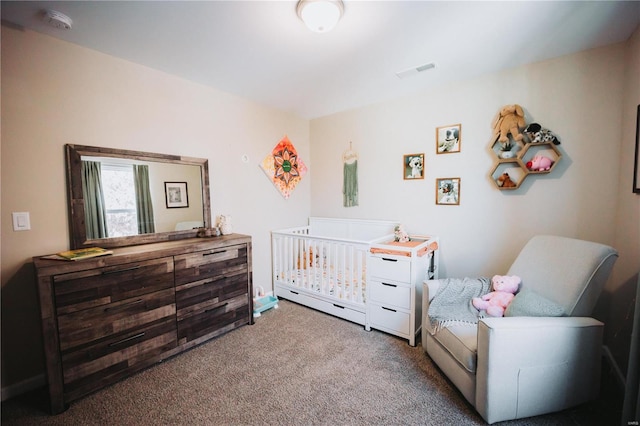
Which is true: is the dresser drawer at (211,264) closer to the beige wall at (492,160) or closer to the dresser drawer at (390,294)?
the dresser drawer at (390,294)

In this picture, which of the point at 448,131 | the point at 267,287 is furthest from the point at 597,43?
the point at 267,287

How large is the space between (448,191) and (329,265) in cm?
147

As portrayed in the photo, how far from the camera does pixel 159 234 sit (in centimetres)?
230

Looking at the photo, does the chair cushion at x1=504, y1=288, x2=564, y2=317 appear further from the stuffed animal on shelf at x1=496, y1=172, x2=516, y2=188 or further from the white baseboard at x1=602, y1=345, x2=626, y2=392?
the stuffed animal on shelf at x1=496, y1=172, x2=516, y2=188

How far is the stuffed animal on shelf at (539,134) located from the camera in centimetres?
216

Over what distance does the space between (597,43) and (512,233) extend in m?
1.57

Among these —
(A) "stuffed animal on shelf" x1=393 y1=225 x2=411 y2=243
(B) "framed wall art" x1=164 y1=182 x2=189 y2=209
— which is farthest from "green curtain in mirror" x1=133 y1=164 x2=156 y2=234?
(A) "stuffed animal on shelf" x1=393 y1=225 x2=411 y2=243

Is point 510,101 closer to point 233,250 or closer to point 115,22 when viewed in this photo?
point 233,250

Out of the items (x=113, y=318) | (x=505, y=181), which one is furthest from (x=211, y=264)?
(x=505, y=181)

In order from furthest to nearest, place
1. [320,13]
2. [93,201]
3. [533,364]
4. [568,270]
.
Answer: [93,201] → [568,270] → [320,13] → [533,364]

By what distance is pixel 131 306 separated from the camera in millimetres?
1827

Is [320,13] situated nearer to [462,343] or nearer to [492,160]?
[492,160]

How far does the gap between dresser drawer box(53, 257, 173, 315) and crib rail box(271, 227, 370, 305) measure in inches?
53.2

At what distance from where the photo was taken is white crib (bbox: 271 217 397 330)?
8.40 ft
